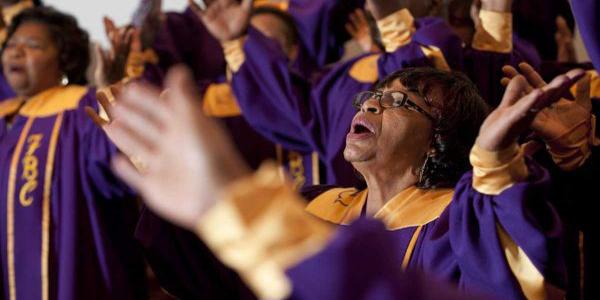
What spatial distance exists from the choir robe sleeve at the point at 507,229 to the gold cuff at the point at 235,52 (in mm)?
1381

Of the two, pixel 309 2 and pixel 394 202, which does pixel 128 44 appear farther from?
pixel 394 202

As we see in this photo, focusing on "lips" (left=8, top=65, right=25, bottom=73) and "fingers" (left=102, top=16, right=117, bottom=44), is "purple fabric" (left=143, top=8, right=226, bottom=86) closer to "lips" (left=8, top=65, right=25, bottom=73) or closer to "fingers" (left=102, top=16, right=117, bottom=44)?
"fingers" (left=102, top=16, right=117, bottom=44)

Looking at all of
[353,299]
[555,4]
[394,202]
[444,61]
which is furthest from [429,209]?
[555,4]

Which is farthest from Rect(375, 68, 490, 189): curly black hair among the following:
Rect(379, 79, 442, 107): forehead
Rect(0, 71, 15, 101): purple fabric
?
Rect(0, 71, 15, 101): purple fabric

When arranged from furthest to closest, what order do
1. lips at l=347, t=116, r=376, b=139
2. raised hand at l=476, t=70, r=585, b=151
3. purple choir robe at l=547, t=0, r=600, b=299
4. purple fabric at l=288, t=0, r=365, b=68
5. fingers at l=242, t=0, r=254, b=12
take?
purple fabric at l=288, t=0, r=365, b=68 → fingers at l=242, t=0, r=254, b=12 → purple choir robe at l=547, t=0, r=600, b=299 → lips at l=347, t=116, r=376, b=139 → raised hand at l=476, t=70, r=585, b=151

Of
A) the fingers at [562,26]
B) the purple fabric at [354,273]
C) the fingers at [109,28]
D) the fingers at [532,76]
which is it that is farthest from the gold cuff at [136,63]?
the purple fabric at [354,273]

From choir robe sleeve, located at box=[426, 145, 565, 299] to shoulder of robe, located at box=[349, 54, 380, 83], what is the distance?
3.38 ft

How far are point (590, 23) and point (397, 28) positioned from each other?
792mm

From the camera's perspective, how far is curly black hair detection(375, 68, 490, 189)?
179 cm

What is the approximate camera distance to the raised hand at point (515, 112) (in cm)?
123

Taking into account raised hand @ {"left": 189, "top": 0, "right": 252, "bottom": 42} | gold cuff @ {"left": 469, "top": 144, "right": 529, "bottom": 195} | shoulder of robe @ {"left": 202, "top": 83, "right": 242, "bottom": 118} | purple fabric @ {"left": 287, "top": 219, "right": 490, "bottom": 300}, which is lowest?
shoulder of robe @ {"left": 202, "top": 83, "right": 242, "bottom": 118}

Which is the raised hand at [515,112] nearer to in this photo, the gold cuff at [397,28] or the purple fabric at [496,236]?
the purple fabric at [496,236]

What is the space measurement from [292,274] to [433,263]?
72cm

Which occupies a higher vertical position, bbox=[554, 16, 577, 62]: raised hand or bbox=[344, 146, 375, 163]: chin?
bbox=[344, 146, 375, 163]: chin
